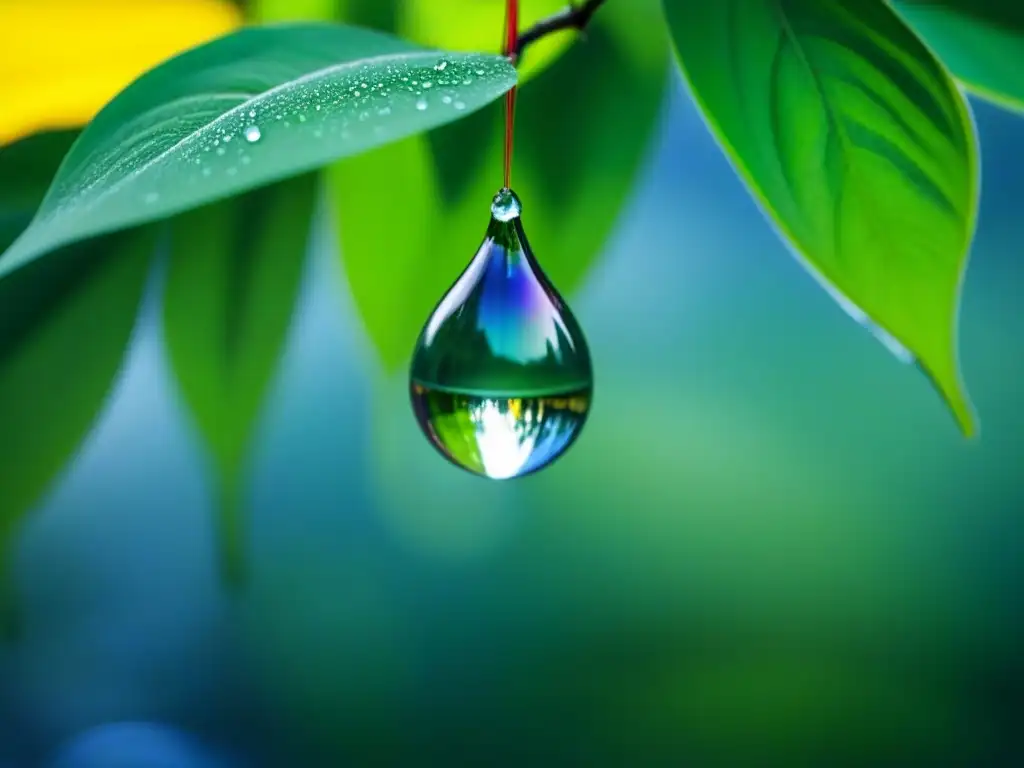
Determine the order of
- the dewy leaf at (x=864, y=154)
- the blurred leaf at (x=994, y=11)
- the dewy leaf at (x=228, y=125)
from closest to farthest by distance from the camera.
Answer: the dewy leaf at (x=228, y=125)
the dewy leaf at (x=864, y=154)
the blurred leaf at (x=994, y=11)

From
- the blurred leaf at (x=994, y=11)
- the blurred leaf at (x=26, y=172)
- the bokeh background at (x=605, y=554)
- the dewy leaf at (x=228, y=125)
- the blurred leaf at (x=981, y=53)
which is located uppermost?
the blurred leaf at (x=994, y=11)

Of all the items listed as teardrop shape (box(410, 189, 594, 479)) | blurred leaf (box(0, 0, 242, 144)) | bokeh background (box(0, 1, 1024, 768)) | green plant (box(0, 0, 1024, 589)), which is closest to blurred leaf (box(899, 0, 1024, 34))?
green plant (box(0, 0, 1024, 589))

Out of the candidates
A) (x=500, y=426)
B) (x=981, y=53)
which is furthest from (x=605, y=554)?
(x=981, y=53)

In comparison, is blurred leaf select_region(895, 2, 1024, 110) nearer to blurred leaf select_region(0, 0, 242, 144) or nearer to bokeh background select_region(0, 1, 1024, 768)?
bokeh background select_region(0, 1, 1024, 768)

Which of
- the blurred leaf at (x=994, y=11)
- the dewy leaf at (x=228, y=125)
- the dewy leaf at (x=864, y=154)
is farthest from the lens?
the blurred leaf at (x=994, y=11)

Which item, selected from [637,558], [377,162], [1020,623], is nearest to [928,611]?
[1020,623]

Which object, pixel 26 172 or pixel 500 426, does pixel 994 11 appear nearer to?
pixel 500 426

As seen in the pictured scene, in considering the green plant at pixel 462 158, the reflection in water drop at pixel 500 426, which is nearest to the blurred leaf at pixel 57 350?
the green plant at pixel 462 158

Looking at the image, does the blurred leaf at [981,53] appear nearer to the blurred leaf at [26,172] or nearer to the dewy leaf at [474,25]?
the dewy leaf at [474,25]
